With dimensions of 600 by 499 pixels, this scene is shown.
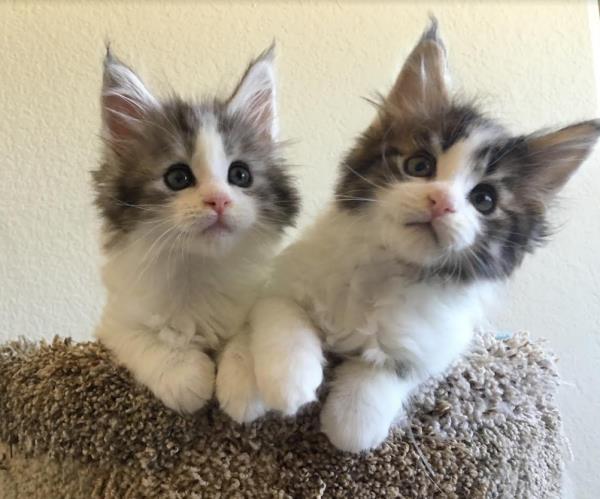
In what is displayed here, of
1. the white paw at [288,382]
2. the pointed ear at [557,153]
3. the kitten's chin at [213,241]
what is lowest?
the white paw at [288,382]

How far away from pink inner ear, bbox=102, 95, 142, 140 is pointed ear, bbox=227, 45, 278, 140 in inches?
8.2

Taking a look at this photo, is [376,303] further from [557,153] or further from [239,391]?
[557,153]

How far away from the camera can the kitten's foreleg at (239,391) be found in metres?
1.00

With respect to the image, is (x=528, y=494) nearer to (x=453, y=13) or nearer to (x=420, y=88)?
(x=420, y=88)

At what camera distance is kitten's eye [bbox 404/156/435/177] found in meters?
1.17

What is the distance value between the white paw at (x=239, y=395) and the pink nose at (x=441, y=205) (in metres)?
0.41

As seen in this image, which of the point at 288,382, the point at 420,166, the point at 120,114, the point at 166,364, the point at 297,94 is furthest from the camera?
the point at 297,94

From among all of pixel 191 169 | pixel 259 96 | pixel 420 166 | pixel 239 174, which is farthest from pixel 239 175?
pixel 420 166

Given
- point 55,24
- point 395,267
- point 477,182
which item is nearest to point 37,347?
point 395,267

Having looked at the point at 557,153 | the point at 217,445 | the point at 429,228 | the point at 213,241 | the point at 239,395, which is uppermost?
the point at 557,153

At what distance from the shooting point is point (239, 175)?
4.15ft

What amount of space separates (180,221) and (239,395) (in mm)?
333

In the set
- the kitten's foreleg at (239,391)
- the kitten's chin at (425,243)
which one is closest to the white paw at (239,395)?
the kitten's foreleg at (239,391)

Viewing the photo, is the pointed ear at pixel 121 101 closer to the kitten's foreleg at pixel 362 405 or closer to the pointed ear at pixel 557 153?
the kitten's foreleg at pixel 362 405
